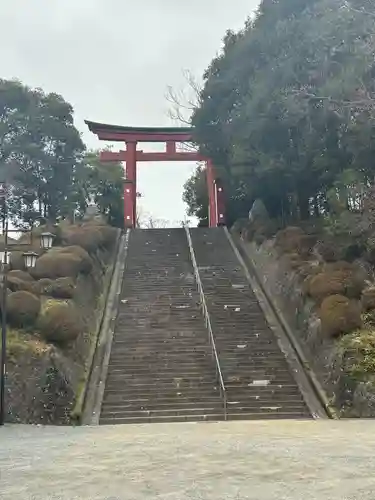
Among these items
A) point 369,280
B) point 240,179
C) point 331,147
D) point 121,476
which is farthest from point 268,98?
point 121,476

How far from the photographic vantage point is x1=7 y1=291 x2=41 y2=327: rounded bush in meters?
15.5

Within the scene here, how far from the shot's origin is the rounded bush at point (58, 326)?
610 inches

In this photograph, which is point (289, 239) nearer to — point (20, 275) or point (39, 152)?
point (20, 275)

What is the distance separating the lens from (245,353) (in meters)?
16.5

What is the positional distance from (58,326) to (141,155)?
74.3 ft

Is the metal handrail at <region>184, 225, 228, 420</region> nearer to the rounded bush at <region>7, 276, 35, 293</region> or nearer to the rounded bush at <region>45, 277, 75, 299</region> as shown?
the rounded bush at <region>45, 277, 75, 299</region>

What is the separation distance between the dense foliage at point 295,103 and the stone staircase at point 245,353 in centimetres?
435

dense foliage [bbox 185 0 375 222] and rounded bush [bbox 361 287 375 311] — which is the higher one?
dense foliage [bbox 185 0 375 222]

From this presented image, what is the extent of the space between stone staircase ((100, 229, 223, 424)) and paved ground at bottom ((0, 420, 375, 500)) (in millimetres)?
2788

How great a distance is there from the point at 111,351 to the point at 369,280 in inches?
293

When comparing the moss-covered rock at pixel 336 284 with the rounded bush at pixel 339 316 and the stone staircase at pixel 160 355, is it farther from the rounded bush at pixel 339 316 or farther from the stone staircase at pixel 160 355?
the stone staircase at pixel 160 355

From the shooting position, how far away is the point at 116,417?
13453 mm

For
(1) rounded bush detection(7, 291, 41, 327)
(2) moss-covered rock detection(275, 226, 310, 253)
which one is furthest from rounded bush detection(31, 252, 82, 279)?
(2) moss-covered rock detection(275, 226, 310, 253)

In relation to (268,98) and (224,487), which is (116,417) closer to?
(224,487)
